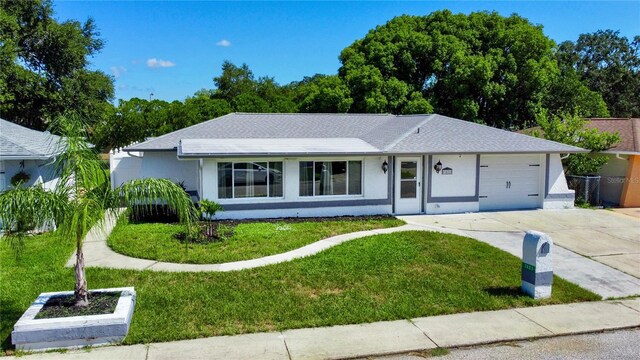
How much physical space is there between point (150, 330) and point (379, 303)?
3846 mm

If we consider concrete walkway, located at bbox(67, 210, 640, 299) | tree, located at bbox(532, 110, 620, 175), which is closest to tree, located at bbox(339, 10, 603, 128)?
tree, located at bbox(532, 110, 620, 175)

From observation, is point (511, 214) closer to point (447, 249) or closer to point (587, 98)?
point (447, 249)

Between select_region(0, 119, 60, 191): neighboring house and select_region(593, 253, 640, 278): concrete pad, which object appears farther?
select_region(0, 119, 60, 191): neighboring house

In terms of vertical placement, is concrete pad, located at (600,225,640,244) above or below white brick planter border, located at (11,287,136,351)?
above

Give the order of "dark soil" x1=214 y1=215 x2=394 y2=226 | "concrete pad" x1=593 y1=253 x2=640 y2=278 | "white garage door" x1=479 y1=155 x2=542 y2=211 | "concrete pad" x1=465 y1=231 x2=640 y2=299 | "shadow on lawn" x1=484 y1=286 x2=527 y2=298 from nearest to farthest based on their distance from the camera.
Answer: "shadow on lawn" x1=484 y1=286 x2=527 y2=298 → "concrete pad" x1=465 y1=231 x2=640 y2=299 → "concrete pad" x1=593 y1=253 x2=640 y2=278 → "dark soil" x1=214 y1=215 x2=394 y2=226 → "white garage door" x1=479 y1=155 x2=542 y2=211

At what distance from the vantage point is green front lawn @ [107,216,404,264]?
37.1 ft

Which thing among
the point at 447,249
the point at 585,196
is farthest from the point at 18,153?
the point at 585,196

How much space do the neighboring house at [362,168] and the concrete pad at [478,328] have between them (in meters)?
8.73

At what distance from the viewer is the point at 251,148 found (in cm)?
1611

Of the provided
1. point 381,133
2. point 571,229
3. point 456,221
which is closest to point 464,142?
point 456,221

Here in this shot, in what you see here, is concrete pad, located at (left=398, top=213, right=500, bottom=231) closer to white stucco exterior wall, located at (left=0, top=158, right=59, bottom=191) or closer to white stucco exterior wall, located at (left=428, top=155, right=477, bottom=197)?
white stucco exterior wall, located at (left=428, top=155, right=477, bottom=197)

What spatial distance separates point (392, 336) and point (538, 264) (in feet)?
10.9

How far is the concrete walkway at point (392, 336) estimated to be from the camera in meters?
6.60

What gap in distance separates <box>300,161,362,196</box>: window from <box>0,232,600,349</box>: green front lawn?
498 centimetres
